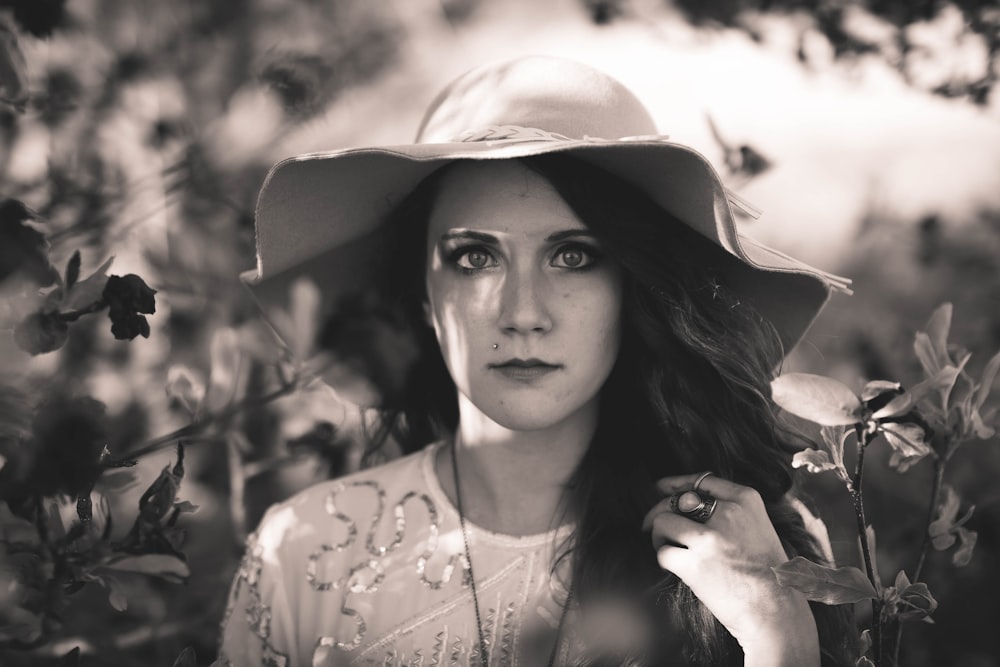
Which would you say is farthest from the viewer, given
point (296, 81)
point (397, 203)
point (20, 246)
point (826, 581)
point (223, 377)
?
point (296, 81)

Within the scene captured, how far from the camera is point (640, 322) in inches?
75.3

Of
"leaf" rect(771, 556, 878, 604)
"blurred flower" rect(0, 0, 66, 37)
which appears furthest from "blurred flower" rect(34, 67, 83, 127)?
"leaf" rect(771, 556, 878, 604)

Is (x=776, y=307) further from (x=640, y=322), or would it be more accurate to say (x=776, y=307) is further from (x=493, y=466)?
(x=493, y=466)

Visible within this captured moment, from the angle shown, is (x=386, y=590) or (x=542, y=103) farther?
(x=386, y=590)

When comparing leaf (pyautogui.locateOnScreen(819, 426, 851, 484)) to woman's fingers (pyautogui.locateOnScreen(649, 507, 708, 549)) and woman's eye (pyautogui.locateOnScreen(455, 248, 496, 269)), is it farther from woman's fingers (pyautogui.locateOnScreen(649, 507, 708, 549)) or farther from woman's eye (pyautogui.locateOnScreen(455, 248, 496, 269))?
woman's eye (pyautogui.locateOnScreen(455, 248, 496, 269))

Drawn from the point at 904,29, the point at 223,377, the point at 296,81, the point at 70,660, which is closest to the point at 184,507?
the point at 70,660

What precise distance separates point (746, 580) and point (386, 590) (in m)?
0.75

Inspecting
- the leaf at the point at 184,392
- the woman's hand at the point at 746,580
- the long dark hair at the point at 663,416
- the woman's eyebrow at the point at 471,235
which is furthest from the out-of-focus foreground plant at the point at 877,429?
the leaf at the point at 184,392

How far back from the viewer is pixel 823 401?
125 cm

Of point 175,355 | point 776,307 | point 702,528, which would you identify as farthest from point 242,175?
point 702,528

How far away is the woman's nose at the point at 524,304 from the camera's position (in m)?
1.76

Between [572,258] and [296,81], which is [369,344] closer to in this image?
[572,258]

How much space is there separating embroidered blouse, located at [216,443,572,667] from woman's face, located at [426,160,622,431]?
361 millimetres

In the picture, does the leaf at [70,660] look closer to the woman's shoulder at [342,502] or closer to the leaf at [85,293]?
the leaf at [85,293]
